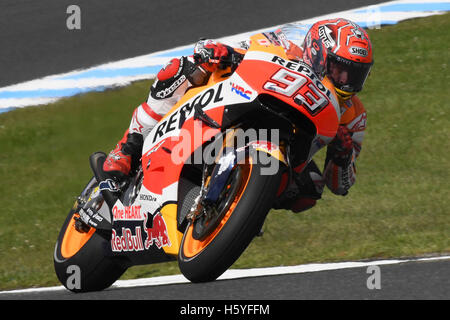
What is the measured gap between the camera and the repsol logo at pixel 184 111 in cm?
446

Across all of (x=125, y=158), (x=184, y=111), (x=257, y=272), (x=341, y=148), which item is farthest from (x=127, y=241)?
(x=341, y=148)

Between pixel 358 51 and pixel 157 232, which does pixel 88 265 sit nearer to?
pixel 157 232

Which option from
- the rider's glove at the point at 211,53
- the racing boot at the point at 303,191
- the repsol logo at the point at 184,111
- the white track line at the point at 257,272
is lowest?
the white track line at the point at 257,272

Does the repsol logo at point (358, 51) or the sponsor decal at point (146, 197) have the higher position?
the repsol logo at point (358, 51)

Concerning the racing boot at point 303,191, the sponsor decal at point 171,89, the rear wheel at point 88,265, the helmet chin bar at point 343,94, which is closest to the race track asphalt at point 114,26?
the rear wheel at point 88,265

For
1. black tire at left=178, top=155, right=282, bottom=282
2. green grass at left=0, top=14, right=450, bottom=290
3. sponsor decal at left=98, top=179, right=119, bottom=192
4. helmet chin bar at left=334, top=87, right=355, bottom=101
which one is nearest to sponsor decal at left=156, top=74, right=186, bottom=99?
sponsor decal at left=98, top=179, right=119, bottom=192

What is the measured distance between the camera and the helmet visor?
14.1 ft

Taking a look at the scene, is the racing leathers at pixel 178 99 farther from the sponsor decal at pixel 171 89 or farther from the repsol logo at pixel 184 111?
the repsol logo at pixel 184 111

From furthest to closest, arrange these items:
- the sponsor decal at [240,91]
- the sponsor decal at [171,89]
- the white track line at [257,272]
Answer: the white track line at [257,272]
the sponsor decal at [171,89]
the sponsor decal at [240,91]

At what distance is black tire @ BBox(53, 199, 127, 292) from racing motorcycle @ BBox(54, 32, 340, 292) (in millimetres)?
304

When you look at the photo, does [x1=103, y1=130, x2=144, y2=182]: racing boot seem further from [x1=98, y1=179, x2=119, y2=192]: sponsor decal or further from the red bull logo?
A: the red bull logo

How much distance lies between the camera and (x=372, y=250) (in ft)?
18.7

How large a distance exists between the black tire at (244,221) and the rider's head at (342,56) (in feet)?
2.09

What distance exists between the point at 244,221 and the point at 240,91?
0.69 metres
